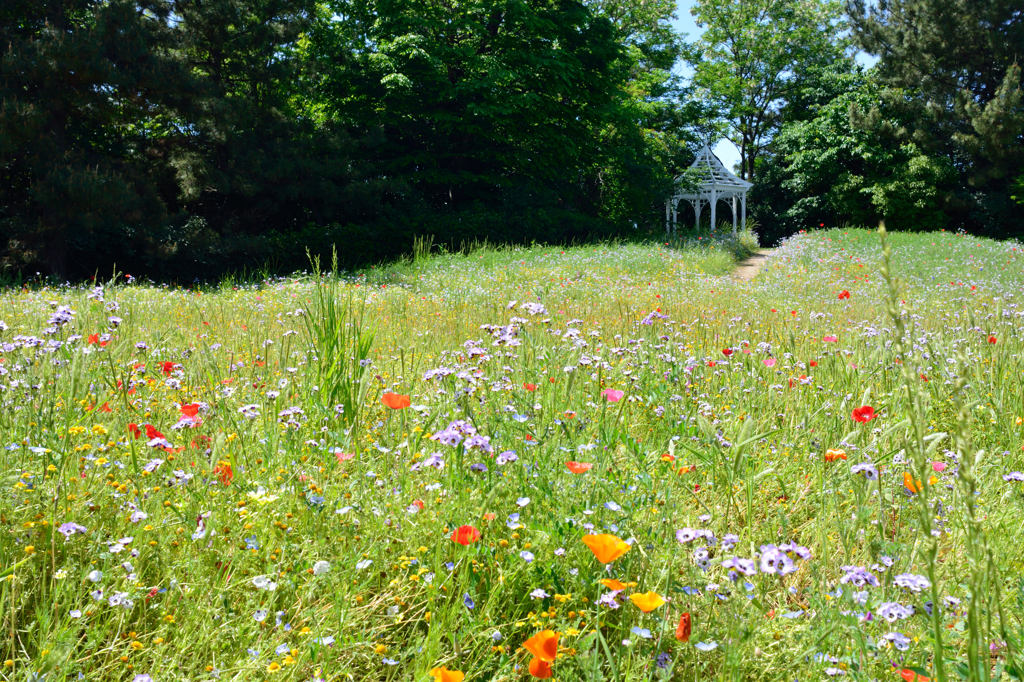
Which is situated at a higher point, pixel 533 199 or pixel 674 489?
pixel 533 199

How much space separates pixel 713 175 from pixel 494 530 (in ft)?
104

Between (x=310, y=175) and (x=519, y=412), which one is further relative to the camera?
(x=310, y=175)

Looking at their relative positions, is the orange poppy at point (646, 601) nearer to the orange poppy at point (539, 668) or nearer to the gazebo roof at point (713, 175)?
the orange poppy at point (539, 668)

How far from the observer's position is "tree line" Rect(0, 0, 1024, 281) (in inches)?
595

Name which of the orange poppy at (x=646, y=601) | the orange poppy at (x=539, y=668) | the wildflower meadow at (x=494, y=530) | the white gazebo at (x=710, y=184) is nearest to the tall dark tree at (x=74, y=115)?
the wildflower meadow at (x=494, y=530)

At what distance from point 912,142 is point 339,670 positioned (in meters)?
37.4

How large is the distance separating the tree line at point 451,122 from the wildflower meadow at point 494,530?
14401 millimetres

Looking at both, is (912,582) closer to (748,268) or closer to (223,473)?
(223,473)

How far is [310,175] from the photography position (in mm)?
19422

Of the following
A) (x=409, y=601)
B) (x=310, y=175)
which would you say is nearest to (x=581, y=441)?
(x=409, y=601)

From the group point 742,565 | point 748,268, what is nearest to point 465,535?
point 742,565

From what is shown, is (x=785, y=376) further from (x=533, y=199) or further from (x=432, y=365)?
(x=533, y=199)

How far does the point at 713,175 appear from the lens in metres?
31.1

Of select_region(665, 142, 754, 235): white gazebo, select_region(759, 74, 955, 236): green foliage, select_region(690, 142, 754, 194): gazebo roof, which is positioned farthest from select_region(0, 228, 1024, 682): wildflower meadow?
select_region(759, 74, 955, 236): green foliage
